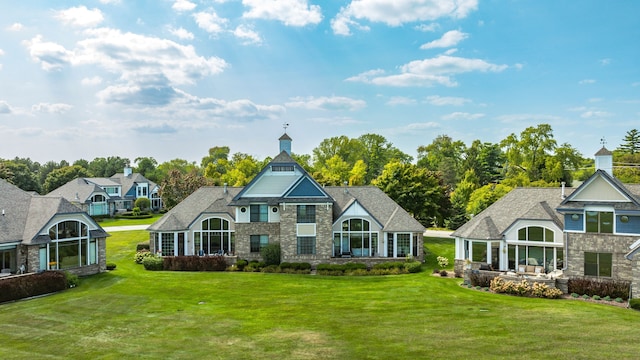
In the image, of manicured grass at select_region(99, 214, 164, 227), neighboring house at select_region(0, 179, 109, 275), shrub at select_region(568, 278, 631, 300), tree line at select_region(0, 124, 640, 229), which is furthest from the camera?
manicured grass at select_region(99, 214, 164, 227)

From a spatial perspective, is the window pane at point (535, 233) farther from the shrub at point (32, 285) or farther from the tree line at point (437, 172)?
the shrub at point (32, 285)

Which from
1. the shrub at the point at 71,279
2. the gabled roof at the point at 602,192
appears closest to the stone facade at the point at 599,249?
the gabled roof at the point at 602,192

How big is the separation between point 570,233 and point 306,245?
18154mm

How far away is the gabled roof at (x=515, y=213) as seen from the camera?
29672 millimetres

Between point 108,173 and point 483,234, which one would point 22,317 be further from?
point 108,173

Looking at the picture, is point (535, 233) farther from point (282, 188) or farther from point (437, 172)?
point (437, 172)

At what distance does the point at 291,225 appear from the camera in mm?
34656

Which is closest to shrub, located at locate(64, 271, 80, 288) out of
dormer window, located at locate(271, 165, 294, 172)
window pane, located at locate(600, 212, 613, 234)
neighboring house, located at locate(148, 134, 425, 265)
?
neighboring house, located at locate(148, 134, 425, 265)

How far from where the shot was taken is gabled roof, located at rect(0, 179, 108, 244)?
2750 centimetres

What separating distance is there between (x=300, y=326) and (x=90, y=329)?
8.90 meters

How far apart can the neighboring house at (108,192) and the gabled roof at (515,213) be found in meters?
53.7

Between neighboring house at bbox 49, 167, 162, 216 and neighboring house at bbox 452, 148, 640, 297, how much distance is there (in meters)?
54.5

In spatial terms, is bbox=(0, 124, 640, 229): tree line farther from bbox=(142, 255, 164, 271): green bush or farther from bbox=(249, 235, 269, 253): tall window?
bbox=(142, 255, 164, 271): green bush

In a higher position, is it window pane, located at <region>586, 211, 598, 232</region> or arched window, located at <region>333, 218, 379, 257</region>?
window pane, located at <region>586, 211, 598, 232</region>
